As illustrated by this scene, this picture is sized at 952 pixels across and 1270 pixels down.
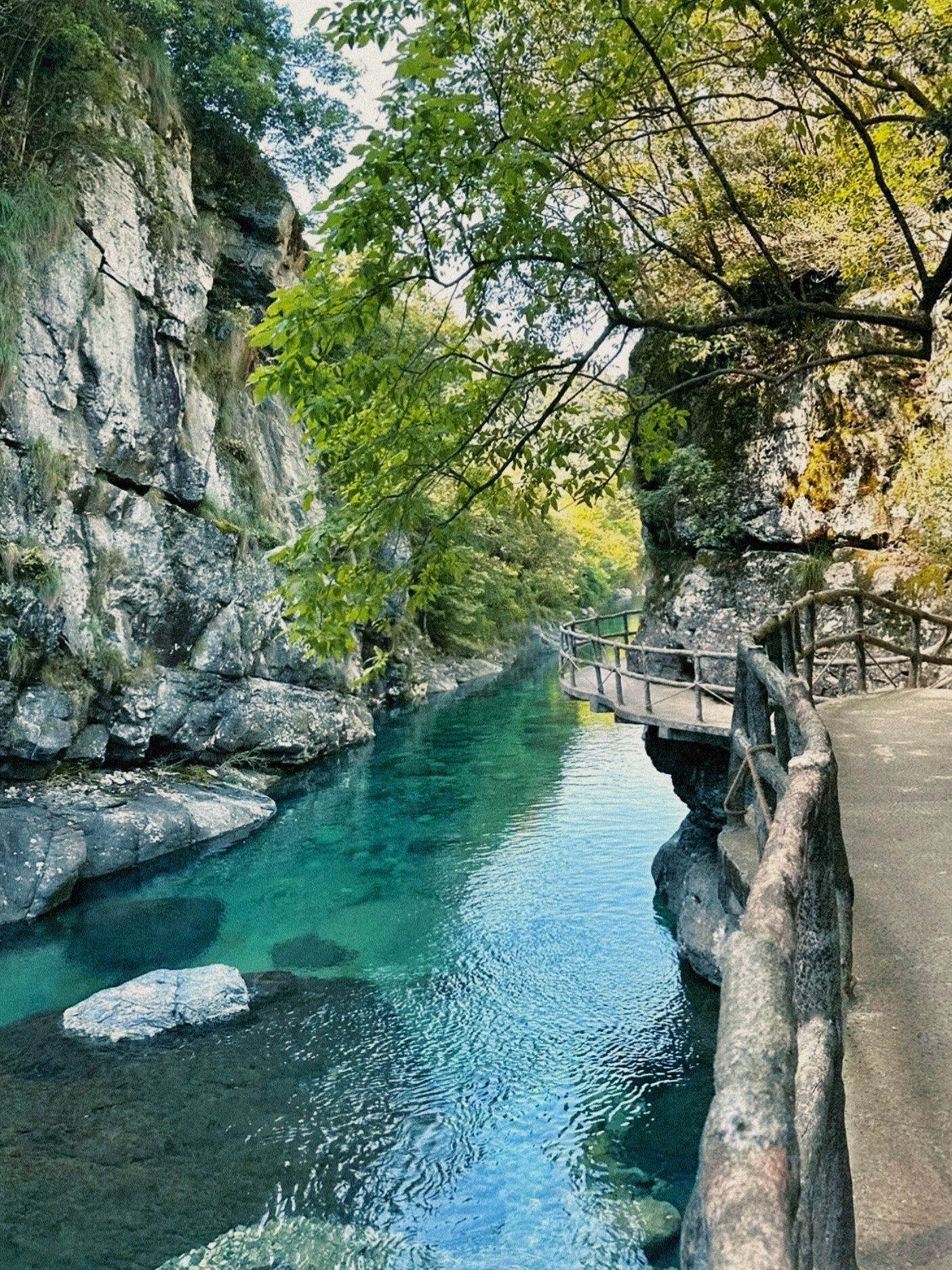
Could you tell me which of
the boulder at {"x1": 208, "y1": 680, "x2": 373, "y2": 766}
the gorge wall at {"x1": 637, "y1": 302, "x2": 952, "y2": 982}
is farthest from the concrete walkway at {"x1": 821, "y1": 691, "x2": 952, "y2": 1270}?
the boulder at {"x1": 208, "y1": 680, "x2": 373, "y2": 766}

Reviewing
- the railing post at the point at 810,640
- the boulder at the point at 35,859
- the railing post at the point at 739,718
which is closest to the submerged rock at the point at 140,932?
the boulder at the point at 35,859

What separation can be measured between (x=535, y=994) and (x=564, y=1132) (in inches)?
98.8

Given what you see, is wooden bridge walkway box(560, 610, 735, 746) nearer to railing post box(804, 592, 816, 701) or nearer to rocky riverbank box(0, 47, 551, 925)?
railing post box(804, 592, 816, 701)

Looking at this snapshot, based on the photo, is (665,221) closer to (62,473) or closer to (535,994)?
(535,994)

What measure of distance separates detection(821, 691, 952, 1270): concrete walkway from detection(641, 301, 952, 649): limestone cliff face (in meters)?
9.01

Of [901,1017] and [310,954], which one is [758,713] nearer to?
[901,1017]

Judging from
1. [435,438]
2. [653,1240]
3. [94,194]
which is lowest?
[653,1240]

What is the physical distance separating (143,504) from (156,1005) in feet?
39.3

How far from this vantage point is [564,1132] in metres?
8.38

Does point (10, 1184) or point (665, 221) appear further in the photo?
point (665, 221)

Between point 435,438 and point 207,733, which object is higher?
point 435,438

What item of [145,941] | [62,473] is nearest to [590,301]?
[145,941]

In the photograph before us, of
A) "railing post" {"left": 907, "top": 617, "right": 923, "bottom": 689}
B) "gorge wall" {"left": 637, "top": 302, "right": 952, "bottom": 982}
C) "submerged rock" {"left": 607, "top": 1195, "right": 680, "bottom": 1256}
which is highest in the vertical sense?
"gorge wall" {"left": 637, "top": 302, "right": 952, "bottom": 982}

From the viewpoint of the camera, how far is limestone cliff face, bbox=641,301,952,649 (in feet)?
46.0
